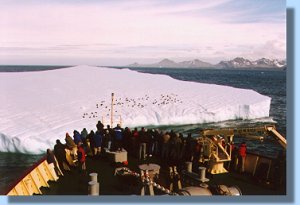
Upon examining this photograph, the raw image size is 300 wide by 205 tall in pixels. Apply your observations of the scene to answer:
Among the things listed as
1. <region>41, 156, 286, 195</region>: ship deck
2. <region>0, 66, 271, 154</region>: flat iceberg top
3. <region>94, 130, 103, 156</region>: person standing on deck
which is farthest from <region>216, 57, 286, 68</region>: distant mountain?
<region>94, 130, 103, 156</region>: person standing on deck

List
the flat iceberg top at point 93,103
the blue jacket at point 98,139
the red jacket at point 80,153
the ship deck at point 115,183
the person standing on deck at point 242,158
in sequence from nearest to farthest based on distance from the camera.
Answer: the ship deck at point 115,183, the red jacket at point 80,153, the person standing on deck at point 242,158, the blue jacket at point 98,139, the flat iceberg top at point 93,103

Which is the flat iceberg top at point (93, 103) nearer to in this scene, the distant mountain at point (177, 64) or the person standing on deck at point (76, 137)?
the distant mountain at point (177, 64)

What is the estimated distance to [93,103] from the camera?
11.6 meters

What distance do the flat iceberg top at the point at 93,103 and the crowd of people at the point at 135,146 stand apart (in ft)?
4.78

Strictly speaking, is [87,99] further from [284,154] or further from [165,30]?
[284,154]

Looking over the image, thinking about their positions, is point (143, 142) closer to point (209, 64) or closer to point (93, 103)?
point (93, 103)

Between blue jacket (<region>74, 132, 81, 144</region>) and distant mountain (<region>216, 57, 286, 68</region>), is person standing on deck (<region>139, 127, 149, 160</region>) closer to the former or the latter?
blue jacket (<region>74, 132, 81, 144</region>)

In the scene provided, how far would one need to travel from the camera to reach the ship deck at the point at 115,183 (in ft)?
27.0

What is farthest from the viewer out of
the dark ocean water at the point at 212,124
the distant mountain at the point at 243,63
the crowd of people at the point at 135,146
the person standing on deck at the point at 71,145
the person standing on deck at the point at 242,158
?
the dark ocean water at the point at 212,124

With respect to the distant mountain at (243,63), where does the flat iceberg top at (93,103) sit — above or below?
below

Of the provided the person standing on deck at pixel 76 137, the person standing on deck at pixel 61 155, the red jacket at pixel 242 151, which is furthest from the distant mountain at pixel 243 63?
the person standing on deck at pixel 61 155

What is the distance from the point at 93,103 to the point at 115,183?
3.63 metres

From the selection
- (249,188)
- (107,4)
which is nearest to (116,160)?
(249,188)

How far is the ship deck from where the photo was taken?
8.23m
